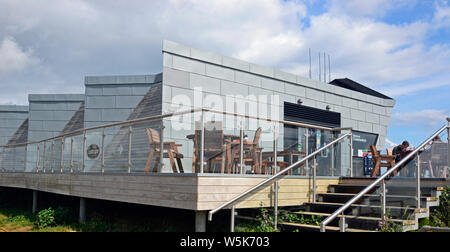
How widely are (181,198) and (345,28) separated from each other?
6.64 meters

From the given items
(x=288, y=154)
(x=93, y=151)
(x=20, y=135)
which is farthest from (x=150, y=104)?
(x=20, y=135)

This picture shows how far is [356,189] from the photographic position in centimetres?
836

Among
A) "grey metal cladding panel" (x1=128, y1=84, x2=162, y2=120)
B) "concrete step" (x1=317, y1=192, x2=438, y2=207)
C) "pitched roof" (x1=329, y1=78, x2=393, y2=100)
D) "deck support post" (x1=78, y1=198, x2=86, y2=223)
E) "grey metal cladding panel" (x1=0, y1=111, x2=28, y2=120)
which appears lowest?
"deck support post" (x1=78, y1=198, x2=86, y2=223)

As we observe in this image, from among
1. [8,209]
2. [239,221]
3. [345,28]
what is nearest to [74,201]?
[8,209]

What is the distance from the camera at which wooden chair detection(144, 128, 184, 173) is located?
24.0 ft

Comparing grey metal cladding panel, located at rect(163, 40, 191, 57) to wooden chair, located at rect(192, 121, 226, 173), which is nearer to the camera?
wooden chair, located at rect(192, 121, 226, 173)

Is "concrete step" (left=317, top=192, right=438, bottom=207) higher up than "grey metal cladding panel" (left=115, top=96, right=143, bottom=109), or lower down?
lower down

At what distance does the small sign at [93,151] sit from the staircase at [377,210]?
4813 millimetres

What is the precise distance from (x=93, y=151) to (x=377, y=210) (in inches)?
262

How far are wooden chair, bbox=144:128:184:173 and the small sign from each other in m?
2.46

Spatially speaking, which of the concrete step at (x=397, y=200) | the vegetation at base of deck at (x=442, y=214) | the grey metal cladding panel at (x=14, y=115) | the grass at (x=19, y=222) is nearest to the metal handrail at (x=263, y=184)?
the concrete step at (x=397, y=200)

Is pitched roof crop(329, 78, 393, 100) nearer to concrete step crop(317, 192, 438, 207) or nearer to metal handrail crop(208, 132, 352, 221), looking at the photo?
metal handrail crop(208, 132, 352, 221)

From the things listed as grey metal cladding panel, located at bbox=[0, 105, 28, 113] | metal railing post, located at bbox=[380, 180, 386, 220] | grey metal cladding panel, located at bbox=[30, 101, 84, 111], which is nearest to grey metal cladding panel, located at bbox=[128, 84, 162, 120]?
grey metal cladding panel, located at bbox=[30, 101, 84, 111]
